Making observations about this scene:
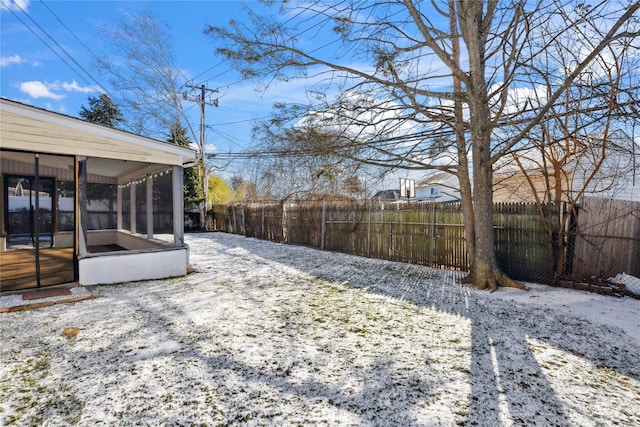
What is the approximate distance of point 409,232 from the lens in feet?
24.7

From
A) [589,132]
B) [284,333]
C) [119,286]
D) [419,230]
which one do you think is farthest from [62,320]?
[589,132]

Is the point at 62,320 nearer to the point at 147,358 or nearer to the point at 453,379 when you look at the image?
the point at 147,358

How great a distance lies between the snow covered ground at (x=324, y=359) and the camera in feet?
6.68

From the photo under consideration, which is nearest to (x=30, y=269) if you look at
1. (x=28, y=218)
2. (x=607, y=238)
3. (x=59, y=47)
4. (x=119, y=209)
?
(x=28, y=218)

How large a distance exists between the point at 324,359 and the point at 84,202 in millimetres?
4739

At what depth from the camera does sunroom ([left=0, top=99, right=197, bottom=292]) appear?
474 cm

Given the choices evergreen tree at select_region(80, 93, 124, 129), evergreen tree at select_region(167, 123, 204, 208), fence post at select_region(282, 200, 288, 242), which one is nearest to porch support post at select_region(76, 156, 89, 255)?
fence post at select_region(282, 200, 288, 242)

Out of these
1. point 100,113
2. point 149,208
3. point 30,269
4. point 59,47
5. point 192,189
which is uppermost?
point 59,47

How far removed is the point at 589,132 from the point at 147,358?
22.3 feet

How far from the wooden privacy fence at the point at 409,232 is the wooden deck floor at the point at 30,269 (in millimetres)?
6456

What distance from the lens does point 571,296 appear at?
4750mm

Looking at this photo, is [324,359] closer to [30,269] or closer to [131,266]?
[131,266]

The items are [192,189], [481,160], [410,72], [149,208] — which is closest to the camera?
[481,160]

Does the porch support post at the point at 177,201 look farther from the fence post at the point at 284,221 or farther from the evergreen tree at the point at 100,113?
the evergreen tree at the point at 100,113
